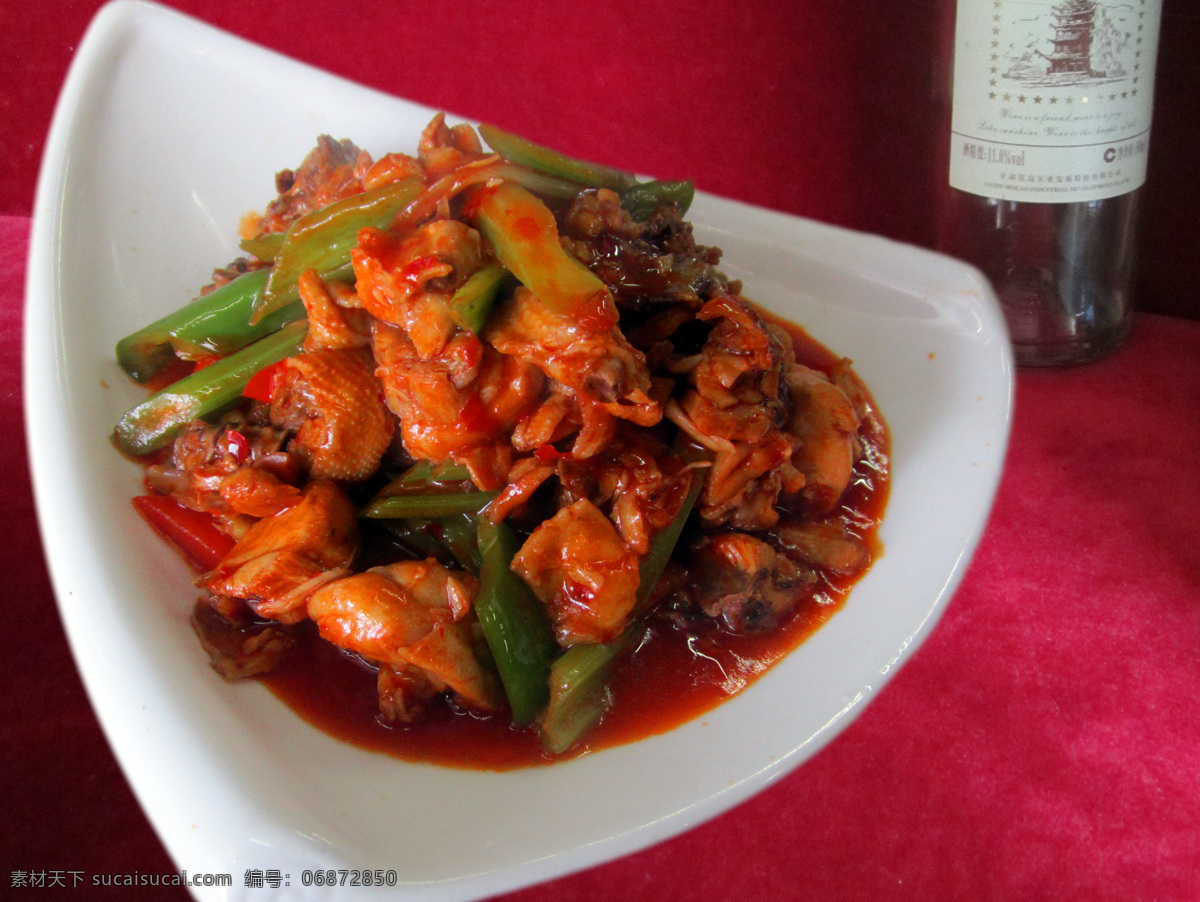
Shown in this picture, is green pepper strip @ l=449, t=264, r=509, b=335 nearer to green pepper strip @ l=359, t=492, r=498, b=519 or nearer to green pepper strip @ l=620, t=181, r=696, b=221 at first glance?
green pepper strip @ l=359, t=492, r=498, b=519

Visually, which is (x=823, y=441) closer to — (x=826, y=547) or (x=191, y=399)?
(x=826, y=547)

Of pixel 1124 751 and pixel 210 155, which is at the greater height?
pixel 210 155

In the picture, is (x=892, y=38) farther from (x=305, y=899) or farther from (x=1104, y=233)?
(x=305, y=899)

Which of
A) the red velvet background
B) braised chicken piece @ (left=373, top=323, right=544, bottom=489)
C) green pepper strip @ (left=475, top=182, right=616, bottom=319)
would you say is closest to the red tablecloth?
the red velvet background

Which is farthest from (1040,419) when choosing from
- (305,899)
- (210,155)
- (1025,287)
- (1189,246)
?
(210,155)

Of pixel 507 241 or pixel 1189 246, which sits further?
pixel 1189 246

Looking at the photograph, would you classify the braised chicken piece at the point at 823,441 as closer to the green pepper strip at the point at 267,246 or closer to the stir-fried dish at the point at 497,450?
the stir-fried dish at the point at 497,450
